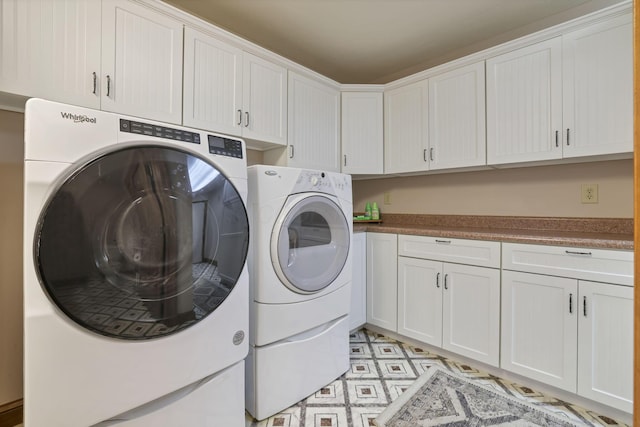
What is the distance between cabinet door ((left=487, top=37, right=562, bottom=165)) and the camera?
1759 millimetres

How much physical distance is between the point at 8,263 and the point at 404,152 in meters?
2.61

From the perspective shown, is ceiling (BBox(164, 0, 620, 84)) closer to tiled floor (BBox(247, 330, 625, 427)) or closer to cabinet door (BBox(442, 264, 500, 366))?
cabinet door (BBox(442, 264, 500, 366))

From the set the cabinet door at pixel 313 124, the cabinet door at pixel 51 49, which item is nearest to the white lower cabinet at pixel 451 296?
the cabinet door at pixel 313 124

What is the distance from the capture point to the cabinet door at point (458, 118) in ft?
6.72

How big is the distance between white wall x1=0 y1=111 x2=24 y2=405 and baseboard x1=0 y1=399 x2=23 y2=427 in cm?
2

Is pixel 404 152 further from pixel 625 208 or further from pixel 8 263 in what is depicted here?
pixel 8 263

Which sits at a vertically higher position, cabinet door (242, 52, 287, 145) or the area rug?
cabinet door (242, 52, 287, 145)

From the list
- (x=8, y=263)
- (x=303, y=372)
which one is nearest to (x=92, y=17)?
(x=8, y=263)

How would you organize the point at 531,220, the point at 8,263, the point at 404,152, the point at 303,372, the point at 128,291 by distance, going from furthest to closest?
the point at 404,152 → the point at 531,220 → the point at 303,372 → the point at 8,263 → the point at 128,291

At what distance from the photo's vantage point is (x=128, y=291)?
929 millimetres

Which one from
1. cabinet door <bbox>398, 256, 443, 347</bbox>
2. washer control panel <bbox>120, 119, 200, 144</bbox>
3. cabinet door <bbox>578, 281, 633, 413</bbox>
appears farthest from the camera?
cabinet door <bbox>398, 256, 443, 347</bbox>

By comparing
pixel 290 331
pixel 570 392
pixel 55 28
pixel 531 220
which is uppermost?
pixel 55 28

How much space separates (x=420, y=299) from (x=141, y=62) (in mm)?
2245

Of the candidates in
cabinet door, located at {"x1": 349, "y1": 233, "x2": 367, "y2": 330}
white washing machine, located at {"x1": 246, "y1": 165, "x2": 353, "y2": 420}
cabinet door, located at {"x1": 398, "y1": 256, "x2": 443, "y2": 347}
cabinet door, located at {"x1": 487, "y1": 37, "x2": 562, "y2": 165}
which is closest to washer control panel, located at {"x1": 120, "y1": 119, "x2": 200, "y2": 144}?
white washing machine, located at {"x1": 246, "y1": 165, "x2": 353, "y2": 420}
